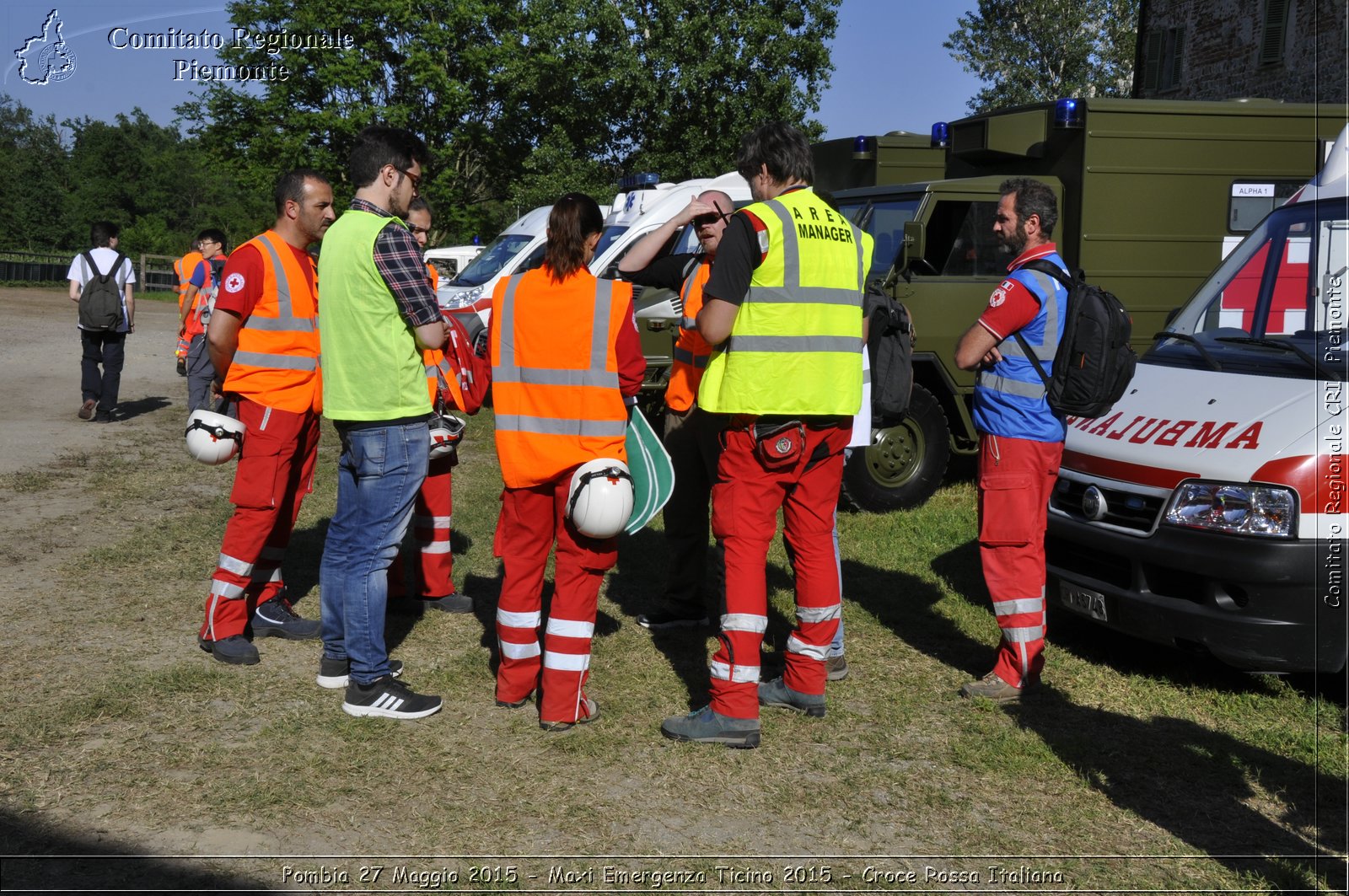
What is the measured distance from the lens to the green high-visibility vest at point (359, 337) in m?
4.31

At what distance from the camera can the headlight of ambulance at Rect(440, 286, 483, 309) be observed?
1393 centimetres

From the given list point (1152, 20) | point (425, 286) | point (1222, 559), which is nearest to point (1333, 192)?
point (1222, 559)

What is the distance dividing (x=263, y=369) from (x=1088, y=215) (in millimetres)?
6002

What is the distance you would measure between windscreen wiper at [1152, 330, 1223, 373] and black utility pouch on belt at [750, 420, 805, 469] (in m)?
2.19

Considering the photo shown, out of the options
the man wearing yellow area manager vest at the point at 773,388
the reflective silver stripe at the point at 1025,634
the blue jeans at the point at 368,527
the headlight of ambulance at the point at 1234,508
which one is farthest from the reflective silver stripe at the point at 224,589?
the headlight of ambulance at the point at 1234,508

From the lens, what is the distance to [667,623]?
591cm

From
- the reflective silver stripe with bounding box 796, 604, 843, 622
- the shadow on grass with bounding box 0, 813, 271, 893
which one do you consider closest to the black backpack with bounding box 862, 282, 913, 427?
the reflective silver stripe with bounding box 796, 604, 843, 622

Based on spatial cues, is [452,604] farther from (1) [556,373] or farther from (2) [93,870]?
(2) [93,870]

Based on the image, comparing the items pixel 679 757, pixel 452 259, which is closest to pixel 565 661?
pixel 679 757

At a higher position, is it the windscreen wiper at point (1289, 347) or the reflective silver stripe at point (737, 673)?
the windscreen wiper at point (1289, 347)

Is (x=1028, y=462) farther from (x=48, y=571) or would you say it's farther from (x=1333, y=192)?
(x=48, y=571)

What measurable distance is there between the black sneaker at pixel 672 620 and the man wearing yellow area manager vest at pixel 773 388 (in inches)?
58.1

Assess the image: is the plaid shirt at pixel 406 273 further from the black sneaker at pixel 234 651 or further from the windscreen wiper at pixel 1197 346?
the windscreen wiper at pixel 1197 346

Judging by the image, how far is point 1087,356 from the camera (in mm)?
4727
